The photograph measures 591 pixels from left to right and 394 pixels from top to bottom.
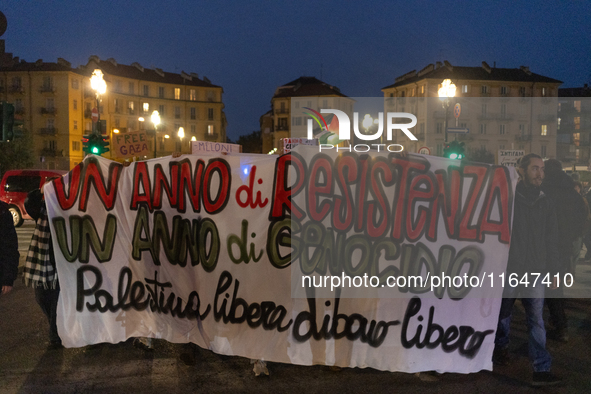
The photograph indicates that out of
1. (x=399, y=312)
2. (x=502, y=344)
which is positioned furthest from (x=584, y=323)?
(x=399, y=312)

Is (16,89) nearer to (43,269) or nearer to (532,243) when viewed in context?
(43,269)

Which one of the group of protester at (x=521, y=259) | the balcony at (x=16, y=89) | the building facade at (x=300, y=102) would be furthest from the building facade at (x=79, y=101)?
the group of protester at (x=521, y=259)

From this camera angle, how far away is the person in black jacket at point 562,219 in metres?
5.74

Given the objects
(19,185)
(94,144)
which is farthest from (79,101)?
(94,144)

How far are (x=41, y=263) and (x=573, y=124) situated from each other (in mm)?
92430

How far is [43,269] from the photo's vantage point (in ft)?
16.8

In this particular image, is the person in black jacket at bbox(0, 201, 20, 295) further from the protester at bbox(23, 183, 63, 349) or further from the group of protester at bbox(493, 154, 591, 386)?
the group of protester at bbox(493, 154, 591, 386)

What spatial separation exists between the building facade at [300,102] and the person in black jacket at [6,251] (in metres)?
67.8

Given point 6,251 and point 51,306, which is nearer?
point 6,251

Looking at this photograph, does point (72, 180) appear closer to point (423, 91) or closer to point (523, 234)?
point (523, 234)

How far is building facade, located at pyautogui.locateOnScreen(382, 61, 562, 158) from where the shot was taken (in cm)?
6172

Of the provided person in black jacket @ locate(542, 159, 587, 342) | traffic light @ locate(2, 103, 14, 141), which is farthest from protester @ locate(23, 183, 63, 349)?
person in black jacket @ locate(542, 159, 587, 342)

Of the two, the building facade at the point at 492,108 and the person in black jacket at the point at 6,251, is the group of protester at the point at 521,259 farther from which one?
the building facade at the point at 492,108

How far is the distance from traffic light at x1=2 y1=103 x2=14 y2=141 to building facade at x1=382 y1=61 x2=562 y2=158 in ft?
183
